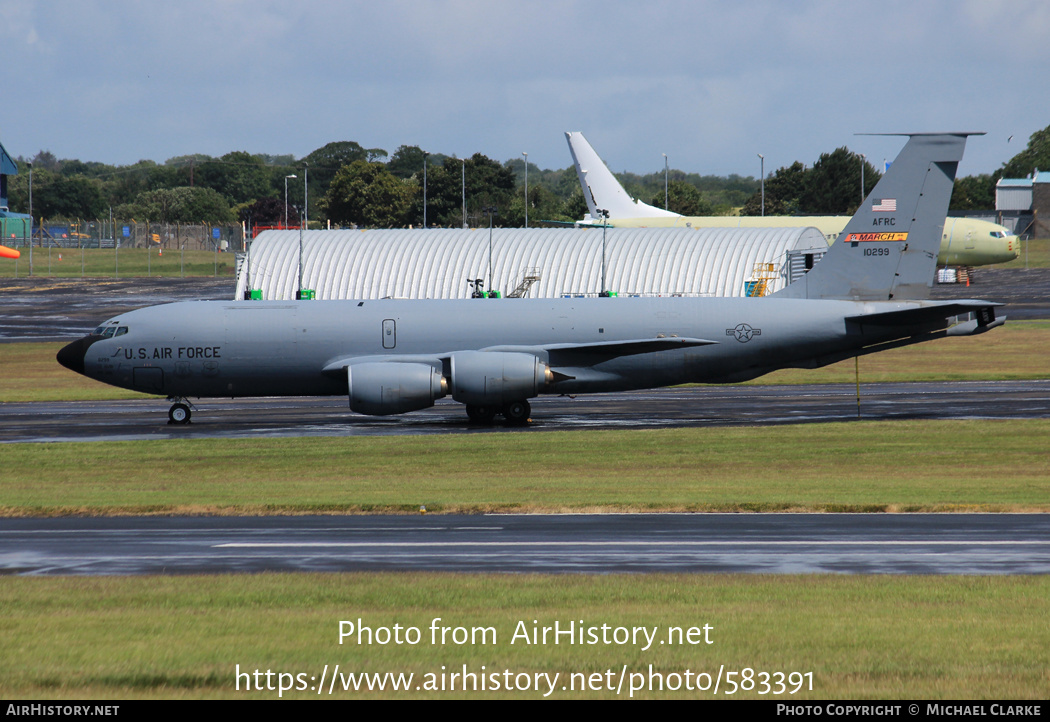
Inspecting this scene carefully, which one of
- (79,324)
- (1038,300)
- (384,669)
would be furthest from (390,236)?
(384,669)

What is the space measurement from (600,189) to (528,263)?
38.7 m

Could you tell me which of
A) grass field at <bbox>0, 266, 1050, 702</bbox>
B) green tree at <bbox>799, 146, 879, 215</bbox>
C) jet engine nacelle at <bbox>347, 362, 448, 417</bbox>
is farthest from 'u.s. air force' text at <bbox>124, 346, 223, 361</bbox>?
green tree at <bbox>799, 146, 879, 215</bbox>

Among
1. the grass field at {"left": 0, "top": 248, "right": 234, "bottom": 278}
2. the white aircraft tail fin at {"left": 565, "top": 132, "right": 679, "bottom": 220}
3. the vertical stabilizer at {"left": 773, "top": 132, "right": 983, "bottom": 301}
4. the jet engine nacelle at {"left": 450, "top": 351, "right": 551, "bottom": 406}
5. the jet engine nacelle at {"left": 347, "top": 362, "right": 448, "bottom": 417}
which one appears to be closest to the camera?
the jet engine nacelle at {"left": 347, "top": 362, "right": 448, "bottom": 417}

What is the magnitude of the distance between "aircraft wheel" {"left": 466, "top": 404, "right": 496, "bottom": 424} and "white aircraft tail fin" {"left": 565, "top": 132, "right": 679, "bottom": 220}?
71898 millimetres

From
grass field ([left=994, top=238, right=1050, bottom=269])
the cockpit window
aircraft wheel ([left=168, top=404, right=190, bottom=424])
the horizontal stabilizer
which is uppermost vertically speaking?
grass field ([left=994, top=238, right=1050, bottom=269])

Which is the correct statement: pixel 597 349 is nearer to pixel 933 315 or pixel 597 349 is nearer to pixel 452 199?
pixel 933 315

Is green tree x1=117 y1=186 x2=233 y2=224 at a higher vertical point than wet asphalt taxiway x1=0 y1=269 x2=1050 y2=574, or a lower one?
higher

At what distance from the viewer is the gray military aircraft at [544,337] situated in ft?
121

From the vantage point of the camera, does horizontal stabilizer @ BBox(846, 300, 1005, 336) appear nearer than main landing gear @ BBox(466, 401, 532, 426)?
Yes

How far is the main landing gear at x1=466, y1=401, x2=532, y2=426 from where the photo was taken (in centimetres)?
3819

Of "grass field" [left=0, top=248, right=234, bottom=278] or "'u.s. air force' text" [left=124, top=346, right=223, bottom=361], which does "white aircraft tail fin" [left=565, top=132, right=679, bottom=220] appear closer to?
"grass field" [left=0, top=248, right=234, bottom=278]

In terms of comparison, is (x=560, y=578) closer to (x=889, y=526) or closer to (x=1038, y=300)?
(x=889, y=526)

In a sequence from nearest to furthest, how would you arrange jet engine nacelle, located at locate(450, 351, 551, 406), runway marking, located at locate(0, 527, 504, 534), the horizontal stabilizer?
1. runway marking, located at locate(0, 527, 504, 534)
2. the horizontal stabilizer
3. jet engine nacelle, located at locate(450, 351, 551, 406)

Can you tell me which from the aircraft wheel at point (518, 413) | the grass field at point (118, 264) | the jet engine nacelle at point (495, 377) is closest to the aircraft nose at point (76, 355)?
the jet engine nacelle at point (495, 377)
